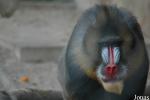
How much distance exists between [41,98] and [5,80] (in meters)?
0.90

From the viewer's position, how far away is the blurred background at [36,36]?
2.81m

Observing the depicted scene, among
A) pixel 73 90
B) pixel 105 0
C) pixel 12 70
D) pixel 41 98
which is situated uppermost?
pixel 105 0

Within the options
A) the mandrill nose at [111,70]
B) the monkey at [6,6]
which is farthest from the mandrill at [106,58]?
the monkey at [6,6]

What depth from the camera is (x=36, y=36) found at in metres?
3.50

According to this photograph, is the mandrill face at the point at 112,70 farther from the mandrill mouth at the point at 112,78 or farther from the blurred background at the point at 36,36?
the blurred background at the point at 36,36

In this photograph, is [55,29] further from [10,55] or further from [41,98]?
[41,98]

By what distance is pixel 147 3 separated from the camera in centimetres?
284

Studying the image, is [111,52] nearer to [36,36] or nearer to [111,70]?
[111,70]

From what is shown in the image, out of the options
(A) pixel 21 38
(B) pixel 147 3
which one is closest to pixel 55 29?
(A) pixel 21 38

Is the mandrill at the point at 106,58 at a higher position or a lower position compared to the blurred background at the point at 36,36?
higher

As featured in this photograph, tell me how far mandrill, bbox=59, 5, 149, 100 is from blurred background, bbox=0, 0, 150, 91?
2.98 ft

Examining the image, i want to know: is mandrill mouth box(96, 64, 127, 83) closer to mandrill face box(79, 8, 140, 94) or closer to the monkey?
mandrill face box(79, 8, 140, 94)

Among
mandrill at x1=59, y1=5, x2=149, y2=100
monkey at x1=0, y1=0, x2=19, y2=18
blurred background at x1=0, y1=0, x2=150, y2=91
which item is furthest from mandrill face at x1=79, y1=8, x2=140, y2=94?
Result: monkey at x1=0, y1=0, x2=19, y2=18

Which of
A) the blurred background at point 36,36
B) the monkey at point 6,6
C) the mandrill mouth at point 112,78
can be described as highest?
the mandrill mouth at point 112,78
